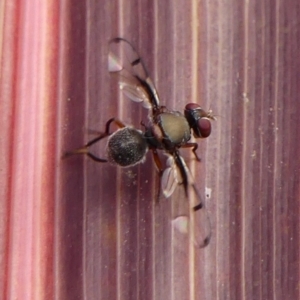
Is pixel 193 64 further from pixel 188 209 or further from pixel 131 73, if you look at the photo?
pixel 188 209

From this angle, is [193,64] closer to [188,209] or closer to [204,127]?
[204,127]

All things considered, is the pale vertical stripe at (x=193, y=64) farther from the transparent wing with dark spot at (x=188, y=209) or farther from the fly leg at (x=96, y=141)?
the fly leg at (x=96, y=141)

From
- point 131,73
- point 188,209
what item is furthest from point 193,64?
point 188,209

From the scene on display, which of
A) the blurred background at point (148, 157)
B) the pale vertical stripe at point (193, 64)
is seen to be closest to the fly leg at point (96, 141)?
the blurred background at point (148, 157)

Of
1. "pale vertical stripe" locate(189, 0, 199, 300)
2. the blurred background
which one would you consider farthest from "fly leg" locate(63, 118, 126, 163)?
"pale vertical stripe" locate(189, 0, 199, 300)

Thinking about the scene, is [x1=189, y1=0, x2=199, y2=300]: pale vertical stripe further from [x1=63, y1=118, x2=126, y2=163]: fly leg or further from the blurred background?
[x1=63, y1=118, x2=126, y2=163]: fly leg

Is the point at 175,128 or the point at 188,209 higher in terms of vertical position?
the point at 175,128

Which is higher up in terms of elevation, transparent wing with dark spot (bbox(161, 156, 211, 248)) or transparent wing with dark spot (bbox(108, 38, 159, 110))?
transparent wing with dark spot (bbox(108, 38, 159, 110))

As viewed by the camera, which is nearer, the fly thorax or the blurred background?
the blurred background
